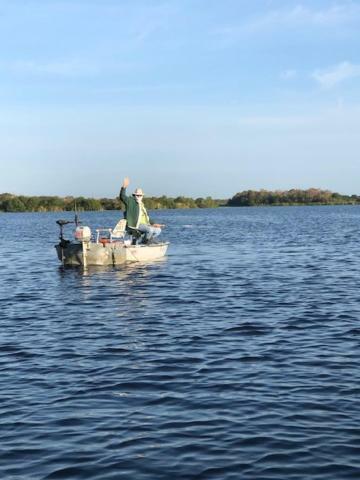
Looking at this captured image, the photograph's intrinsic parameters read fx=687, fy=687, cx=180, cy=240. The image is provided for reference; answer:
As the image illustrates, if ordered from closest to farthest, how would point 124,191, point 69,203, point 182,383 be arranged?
point 182,383 < point 124,191 < point 69,203

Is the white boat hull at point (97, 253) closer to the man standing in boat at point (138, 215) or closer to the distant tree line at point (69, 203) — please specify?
the man standing in boat at point (138, 215)

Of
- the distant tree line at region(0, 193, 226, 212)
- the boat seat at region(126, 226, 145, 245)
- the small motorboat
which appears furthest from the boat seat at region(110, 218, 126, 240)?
the distant tree line at region(0, 193, 226, 212)

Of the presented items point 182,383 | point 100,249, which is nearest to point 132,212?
point 100,249

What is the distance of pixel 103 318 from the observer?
17688 mm

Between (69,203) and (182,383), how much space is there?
157606 millimetres

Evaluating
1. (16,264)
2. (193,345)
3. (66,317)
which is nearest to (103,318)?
(66,317)

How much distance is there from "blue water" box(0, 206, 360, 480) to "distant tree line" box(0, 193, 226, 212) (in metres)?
141

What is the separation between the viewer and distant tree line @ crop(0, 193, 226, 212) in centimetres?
16938

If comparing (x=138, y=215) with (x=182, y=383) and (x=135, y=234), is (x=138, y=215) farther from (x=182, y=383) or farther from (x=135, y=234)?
(x=182, y=383)

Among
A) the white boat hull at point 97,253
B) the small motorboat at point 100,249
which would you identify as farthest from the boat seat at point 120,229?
the white boat hull at point 97,253

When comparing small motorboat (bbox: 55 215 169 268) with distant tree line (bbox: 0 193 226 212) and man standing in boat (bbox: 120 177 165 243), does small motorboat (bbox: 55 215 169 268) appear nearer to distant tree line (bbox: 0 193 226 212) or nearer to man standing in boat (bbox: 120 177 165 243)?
man standing in boat (bbox: 120 177 165 243)

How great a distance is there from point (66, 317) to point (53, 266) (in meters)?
15.7

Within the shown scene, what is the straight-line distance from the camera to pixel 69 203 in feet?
545

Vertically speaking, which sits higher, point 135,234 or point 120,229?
point 120,229
